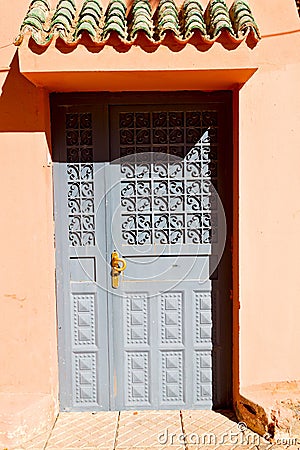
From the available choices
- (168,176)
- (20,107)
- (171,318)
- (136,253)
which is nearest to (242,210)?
(168,176)

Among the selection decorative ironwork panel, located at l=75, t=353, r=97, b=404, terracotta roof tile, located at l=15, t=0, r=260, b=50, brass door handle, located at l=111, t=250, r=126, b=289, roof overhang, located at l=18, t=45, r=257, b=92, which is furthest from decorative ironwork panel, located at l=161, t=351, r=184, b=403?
terracotta roof tile, located at l=15, t=0, r=260, b=50

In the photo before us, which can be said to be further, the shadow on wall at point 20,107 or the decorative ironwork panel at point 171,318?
the decorative ironwork panel at point 171,318

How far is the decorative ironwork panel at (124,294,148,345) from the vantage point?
4.48 meters

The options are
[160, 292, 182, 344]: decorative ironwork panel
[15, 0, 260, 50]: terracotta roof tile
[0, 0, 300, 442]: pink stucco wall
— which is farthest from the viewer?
[160, 292, 182, 344]: decorative ironwork panel

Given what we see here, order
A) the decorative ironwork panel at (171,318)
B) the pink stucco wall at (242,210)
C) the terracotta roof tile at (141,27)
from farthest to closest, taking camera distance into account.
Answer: the decorative ironwork panel at (171,318), the pink stucco wall at (242,210), the terracotta roof tile at (141,27)

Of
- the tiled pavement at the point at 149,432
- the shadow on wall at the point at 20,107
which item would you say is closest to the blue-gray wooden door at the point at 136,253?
the tiled pavement at the point at 149,432

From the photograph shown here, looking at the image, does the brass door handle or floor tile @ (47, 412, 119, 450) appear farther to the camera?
the brass door handle

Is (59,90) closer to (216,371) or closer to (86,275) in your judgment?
(86,275)

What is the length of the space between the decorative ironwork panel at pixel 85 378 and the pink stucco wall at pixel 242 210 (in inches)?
11.2

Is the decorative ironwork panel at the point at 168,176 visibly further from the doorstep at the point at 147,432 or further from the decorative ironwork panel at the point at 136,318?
the doorstep at the point at 147,432

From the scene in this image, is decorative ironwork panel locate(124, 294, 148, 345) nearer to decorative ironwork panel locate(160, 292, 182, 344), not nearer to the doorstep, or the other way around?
decorative ironwork panel locate(160, 292, 182, 344)

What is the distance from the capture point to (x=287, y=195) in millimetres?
4141

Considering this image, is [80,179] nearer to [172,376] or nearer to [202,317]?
[202,317]

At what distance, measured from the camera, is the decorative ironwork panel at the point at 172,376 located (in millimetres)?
4539
